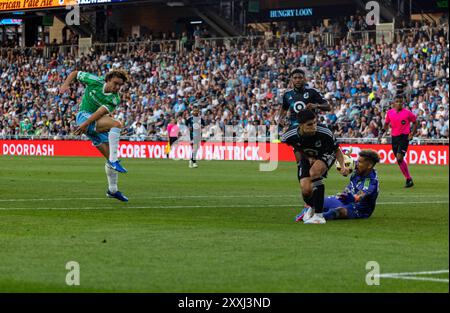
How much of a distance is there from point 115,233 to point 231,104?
35.7 metres

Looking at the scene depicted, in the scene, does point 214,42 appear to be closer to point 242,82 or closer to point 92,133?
point 242,82

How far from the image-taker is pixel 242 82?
164ft

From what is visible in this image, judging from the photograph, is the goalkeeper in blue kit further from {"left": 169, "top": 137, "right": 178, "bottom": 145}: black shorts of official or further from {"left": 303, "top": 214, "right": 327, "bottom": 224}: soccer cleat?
{"left": 169, "top": 137, "right": 178, "bottom": 145}: black shorts of official

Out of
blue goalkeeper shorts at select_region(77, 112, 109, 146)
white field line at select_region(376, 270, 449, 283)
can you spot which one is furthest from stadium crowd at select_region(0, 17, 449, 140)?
white field line at select_region(376, 270, 449, 283)

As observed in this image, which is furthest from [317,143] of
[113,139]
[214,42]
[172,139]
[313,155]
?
[214,42]

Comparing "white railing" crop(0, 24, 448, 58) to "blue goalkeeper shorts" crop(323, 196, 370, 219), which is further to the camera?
"white railing" crop(0, 24, 448, 58)

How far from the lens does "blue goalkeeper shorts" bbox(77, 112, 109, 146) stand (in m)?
20.0

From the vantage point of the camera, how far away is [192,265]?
1034cm

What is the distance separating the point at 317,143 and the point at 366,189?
3.66ft

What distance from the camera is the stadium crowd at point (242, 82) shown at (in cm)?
4262

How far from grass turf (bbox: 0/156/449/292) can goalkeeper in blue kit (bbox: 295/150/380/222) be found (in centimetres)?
38

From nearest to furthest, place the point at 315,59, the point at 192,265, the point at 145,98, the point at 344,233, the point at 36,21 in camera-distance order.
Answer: the point at 192,265 → the point at 344,233 → the point at 315,59 → the point at 145,98 → the point at 36,21
